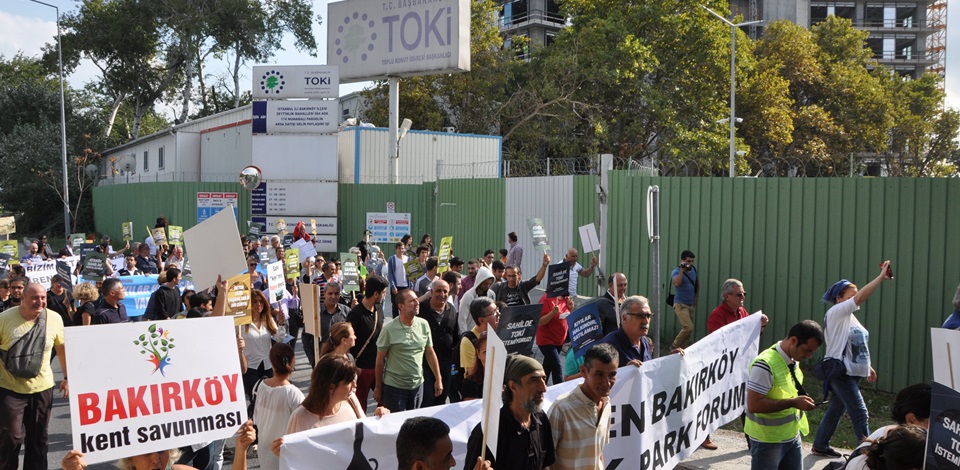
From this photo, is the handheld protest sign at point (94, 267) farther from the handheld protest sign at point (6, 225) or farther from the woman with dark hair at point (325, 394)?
the woman with dark hair at point (325, 394)

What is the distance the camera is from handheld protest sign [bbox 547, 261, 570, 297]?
34.7ft

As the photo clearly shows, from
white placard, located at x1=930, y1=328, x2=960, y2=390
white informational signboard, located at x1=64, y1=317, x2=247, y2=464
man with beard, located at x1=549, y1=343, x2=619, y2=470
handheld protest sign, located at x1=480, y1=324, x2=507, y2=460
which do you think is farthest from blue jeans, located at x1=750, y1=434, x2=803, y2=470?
white informational signboard, located at x1=64, y1=317, x2=247, y2=464

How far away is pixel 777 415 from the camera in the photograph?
607cm

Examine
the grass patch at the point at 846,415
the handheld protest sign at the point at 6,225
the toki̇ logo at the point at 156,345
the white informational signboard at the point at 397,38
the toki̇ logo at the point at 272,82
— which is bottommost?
the grass patch at the point at 846,415

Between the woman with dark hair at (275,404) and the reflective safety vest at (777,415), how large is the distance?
10.2 ft

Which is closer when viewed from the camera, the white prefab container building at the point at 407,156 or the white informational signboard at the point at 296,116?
the white informational signboard at the point at 296,116

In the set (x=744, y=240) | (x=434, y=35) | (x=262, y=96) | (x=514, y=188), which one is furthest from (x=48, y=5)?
(x=744, y=240)

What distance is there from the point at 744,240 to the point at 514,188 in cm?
843

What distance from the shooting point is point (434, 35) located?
26.9m

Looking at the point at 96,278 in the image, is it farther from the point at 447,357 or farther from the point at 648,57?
the point at 648,57

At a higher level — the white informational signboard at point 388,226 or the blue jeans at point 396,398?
the white informational signboard at point 388,226

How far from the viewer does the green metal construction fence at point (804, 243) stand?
1057cm

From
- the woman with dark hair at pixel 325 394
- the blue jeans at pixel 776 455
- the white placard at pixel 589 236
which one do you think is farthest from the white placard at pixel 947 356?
the white placard at pixel 589 236

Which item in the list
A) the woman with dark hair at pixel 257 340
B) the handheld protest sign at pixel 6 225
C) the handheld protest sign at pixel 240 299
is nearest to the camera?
the handheld protest sign at pixel 240 299
